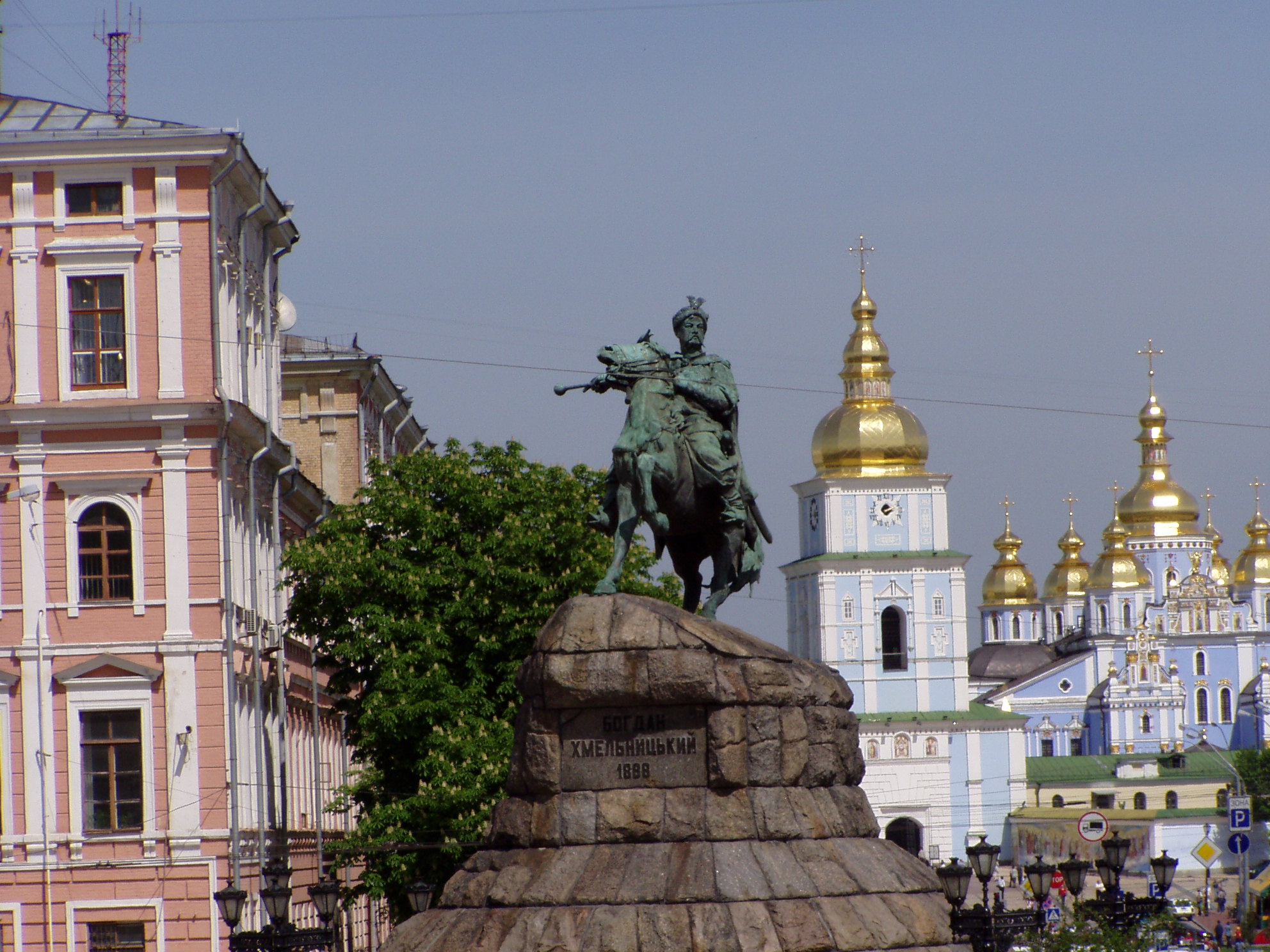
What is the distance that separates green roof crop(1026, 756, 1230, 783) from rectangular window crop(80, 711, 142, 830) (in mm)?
99107

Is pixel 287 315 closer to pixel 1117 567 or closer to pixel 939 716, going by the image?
pixel 939 716

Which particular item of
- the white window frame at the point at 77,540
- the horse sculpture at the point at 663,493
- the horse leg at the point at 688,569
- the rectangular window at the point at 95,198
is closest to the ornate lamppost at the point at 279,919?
the horse leg at the point at 688,569

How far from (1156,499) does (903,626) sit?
5672 centimetres

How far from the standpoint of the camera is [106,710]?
36.1 meters

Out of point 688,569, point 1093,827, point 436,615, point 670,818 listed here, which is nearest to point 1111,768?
point 436,615

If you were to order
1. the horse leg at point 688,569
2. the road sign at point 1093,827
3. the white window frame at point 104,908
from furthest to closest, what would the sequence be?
the white window frame at point 104,908 → the road sign at point 1093,827 → the horse leg at point 688,569

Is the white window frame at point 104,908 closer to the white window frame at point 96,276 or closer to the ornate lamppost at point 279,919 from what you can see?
the white window frame at point 96,276

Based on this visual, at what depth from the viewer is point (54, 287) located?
36719 millimetres

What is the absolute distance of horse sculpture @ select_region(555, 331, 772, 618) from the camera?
2014 centimetres

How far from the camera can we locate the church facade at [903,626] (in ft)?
363

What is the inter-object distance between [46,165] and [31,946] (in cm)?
1102

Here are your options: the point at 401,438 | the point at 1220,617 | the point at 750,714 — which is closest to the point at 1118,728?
the point at 1220,617

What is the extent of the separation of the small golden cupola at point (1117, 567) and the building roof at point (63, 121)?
133129 millimetres

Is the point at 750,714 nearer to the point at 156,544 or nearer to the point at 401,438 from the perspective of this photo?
the point at 156,544
